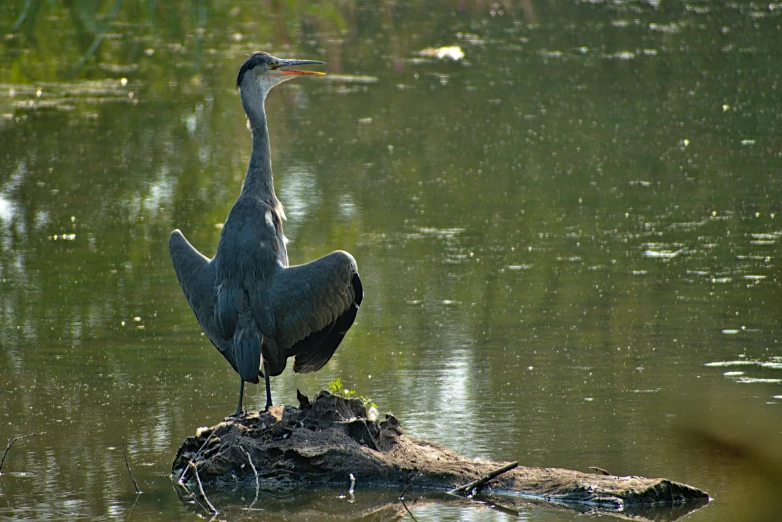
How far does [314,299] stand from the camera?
7.24 meters

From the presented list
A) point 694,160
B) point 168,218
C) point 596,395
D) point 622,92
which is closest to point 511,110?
point 622,92

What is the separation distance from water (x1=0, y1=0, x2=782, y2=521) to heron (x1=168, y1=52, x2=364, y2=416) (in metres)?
0.68

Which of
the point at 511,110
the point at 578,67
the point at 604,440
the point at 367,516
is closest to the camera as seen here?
the point at 367,516

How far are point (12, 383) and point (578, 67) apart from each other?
12.8m

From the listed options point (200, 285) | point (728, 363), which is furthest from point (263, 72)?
point (728, 363)

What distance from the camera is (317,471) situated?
659cm

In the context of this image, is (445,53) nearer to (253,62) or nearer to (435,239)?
(435,239)

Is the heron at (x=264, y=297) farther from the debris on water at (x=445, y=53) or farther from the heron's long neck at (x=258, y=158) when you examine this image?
the debris on water at (x=445, y=53)

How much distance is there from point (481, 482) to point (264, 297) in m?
1.81

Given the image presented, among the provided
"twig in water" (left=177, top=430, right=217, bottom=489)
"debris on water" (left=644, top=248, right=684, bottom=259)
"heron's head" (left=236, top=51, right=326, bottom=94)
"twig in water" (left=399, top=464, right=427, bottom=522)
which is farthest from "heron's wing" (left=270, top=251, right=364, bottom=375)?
"debris on water" (left=644, top=248, right=684, bottom=259)

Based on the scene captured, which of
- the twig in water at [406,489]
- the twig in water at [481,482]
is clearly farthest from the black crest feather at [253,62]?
the twig in water at [481,482]

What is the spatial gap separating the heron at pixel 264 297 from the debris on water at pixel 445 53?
13154 mm

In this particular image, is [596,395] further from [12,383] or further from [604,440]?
[12,383]

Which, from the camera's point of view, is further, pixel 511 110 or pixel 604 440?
pixel 511 110
